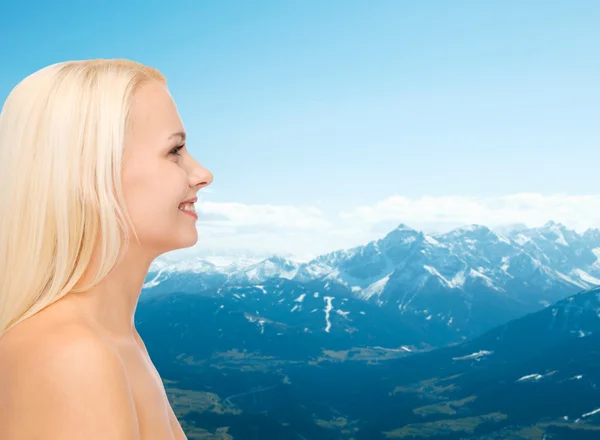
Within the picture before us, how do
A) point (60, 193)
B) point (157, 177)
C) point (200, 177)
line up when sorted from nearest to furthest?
point (60, 193) → point (157, 177) → point (200, 177)

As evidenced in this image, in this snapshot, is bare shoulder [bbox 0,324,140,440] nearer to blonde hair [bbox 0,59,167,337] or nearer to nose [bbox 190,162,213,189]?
blonde hair [bbox 0,59,167,337]

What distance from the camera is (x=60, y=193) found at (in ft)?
5.76

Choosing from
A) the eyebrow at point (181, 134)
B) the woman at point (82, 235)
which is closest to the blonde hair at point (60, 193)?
the woman at point (82, 235)

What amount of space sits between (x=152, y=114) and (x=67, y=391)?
0.87 meters

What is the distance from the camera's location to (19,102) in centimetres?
191

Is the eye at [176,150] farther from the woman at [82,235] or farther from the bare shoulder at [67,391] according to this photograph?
the bare shoulder at [67,391]

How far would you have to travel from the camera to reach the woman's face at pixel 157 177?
72.9 inches

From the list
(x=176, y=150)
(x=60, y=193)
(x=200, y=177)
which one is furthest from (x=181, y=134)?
(x=60, y=193)

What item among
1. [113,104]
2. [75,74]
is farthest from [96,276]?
[75,74]

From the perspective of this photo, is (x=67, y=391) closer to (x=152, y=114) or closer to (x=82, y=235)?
(x=82, y=235)

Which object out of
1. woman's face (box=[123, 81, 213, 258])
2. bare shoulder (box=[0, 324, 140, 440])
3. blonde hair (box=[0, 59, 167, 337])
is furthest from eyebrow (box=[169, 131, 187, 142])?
bare shoulder (box=[0, 324, 140, 440])

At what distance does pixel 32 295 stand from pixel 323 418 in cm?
17895

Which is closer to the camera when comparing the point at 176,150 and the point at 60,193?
the point at 60,193

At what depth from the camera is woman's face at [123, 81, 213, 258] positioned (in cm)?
185
